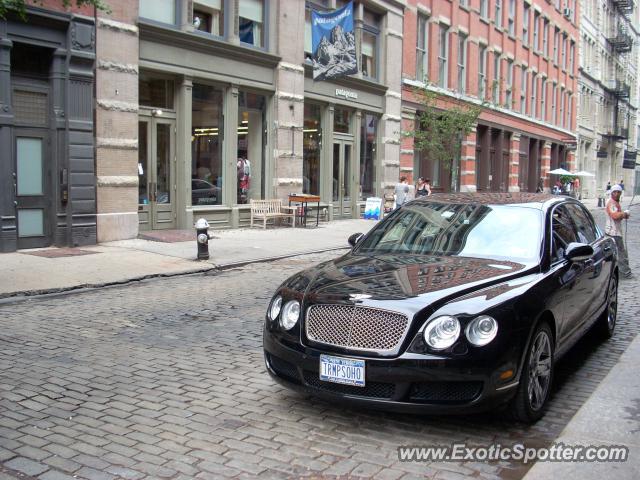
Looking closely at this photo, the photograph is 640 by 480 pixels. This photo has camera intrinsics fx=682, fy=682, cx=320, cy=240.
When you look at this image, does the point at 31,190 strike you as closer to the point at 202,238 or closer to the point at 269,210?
the point at 202,238

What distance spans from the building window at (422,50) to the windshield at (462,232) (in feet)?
73.9

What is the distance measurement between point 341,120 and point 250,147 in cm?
502

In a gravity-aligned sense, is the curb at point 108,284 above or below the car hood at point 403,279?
below

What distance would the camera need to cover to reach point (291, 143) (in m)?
20.6

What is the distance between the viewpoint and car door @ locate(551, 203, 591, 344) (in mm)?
5395

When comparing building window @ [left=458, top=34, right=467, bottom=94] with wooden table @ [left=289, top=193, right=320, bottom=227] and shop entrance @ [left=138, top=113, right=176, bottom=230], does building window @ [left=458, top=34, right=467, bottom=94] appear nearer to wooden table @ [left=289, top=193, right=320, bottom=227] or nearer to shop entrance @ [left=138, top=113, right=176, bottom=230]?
wooden table @ [left=289, top=193, right=320, bottom=227]

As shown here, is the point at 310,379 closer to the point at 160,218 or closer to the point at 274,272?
the point at 274,272

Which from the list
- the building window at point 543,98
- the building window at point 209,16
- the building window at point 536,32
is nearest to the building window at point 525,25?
the building window at point 536,32

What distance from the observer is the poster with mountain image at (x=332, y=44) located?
19.5 m

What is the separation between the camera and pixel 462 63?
3198cm

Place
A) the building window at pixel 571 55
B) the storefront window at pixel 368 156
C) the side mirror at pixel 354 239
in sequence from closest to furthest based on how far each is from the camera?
1. the side mirror at pixel 354 239
2. the storefront window at pixel 368 156
3. the building window at pixel 571 55

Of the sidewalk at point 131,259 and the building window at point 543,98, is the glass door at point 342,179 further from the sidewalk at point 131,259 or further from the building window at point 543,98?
the building window at point 543,98

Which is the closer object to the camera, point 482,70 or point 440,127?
point 440,127

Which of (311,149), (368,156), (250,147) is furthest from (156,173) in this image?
(368,156)
